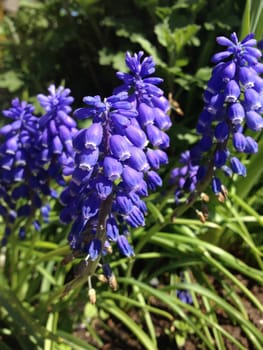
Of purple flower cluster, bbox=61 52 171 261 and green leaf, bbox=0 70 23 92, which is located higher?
purple flower cluster, bbox=61 52 171 261

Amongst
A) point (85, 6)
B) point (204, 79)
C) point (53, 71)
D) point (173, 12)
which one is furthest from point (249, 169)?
point (53, 71)

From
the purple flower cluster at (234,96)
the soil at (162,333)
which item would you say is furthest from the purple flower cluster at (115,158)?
the soil at (162,333)

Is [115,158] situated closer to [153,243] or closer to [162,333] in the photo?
[153,243]

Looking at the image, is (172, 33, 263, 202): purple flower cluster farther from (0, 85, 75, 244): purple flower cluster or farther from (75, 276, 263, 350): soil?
(75, 276, 263, 350): soil

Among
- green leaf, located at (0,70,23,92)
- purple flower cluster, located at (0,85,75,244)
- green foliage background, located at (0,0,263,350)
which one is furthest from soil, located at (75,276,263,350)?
green leaf, located at (0,70,23,92)

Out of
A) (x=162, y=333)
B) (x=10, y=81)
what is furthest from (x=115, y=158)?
(x=10, y=81)

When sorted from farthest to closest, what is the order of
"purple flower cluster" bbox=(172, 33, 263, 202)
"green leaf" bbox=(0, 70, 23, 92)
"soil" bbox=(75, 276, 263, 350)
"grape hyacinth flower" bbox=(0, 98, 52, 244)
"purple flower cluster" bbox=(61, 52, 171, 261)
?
1. "green leaf" bbox=(0, 70, 23, 92)
2. "soil" bbox=(75, 276, 263, 350)
3. "grape hyacinth flower" bbox=(0, 98, 52, 244)
4. "purple flower cluster" bbox=(172, 33, 263, 202)
5. "purple flower cluster" bbox=(61, 52, 171, 261)

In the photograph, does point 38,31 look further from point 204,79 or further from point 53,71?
point 204,79
